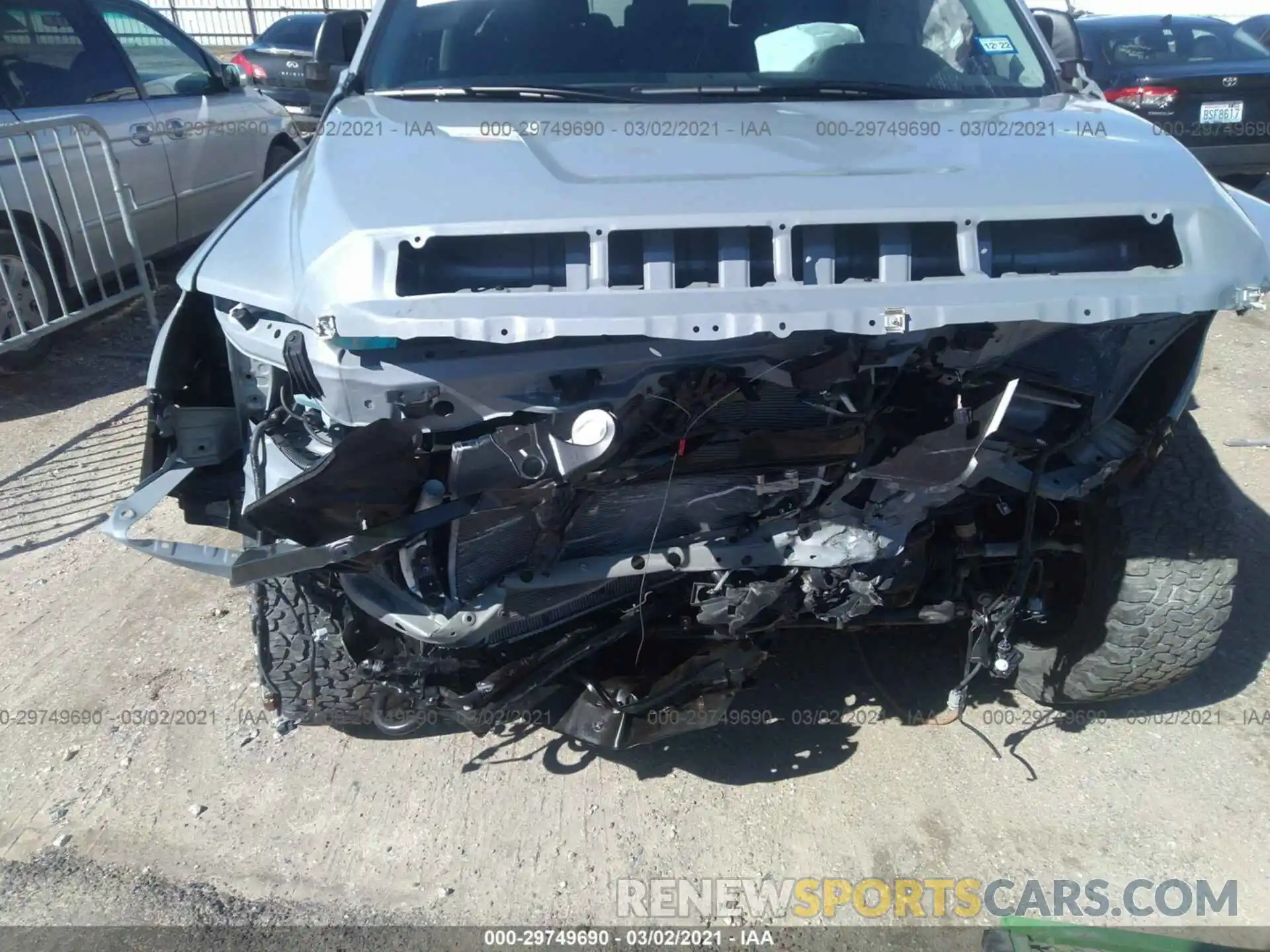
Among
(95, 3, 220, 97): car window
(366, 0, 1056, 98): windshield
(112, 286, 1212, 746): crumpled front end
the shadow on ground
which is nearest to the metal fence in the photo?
(95, 3, 220, 97): car window

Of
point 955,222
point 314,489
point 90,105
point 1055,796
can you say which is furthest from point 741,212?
point 90,105

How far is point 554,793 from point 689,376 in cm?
138

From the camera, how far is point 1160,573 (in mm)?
2646

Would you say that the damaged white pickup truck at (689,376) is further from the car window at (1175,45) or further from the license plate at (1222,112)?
the car window at (1175,45)

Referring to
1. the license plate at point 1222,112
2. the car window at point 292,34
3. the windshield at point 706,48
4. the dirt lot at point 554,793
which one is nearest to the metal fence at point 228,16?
the car window at point 292,34

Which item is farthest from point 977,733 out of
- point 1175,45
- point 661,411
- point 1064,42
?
point 1175,45

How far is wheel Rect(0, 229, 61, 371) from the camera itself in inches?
199

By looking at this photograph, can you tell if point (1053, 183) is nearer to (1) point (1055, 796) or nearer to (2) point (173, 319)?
(1) point (1055, 796)

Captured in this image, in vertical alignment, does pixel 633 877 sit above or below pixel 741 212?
below

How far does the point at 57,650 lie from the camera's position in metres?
3.31

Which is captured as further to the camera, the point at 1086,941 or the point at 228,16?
the point at 228,16

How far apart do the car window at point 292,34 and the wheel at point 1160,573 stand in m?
12.0

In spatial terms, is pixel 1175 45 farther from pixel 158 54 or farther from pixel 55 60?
pixel 55 60

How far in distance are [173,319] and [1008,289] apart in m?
2.04
